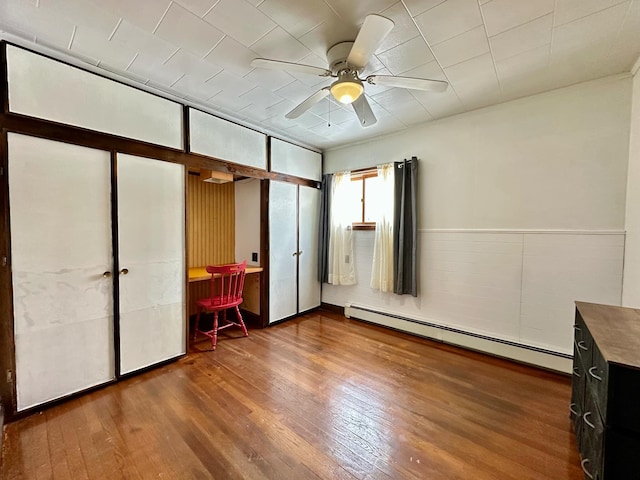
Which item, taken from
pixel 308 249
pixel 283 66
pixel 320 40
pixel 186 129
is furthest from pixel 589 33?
pixel 308 249

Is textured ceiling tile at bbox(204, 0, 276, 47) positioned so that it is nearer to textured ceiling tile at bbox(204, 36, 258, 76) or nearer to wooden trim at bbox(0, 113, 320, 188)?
textured ceiling tile at bbox(204, 36, 258, 76)

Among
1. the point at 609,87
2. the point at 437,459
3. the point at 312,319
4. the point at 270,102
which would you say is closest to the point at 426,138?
the point at 609,87

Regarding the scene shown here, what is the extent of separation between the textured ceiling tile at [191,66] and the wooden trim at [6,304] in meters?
1.23

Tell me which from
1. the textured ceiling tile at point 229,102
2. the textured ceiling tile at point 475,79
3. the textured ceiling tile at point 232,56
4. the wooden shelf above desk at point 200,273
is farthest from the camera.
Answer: the wooden shelf above desk at point 200,273

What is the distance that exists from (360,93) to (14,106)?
2391mm

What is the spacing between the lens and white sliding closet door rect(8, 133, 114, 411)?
1905 mm

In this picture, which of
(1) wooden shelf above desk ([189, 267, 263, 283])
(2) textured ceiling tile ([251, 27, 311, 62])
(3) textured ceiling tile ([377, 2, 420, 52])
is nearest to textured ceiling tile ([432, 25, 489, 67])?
(3) textured ceiling tile ([377, 2, 420, 52])

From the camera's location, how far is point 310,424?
73.8 inches

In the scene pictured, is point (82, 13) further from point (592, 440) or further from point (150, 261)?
point (592, 440)

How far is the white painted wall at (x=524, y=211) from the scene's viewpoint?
237 cm

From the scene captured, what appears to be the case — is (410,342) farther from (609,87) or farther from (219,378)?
(609,87)

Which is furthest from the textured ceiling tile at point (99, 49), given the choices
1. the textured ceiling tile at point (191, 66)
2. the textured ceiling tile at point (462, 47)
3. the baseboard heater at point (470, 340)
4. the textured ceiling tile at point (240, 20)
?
the baseboard heater at point (470, 340)

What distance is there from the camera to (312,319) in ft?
13.5

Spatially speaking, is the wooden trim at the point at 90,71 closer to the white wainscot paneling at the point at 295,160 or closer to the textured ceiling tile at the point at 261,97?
the textured ceiling tile at the point at 261,97
